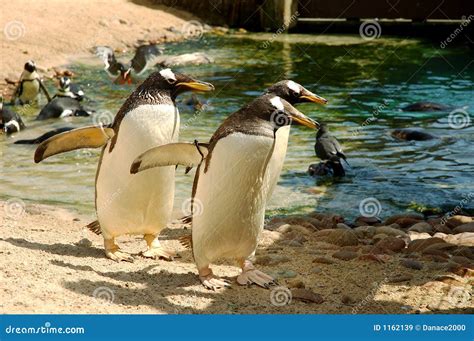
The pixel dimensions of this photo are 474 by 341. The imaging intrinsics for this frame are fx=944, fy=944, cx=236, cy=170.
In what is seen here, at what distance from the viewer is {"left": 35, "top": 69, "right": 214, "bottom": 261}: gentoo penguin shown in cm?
511

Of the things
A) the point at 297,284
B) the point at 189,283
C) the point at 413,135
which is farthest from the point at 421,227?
the point at 413,135

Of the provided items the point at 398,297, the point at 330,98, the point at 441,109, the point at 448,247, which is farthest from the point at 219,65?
the point at 398,297

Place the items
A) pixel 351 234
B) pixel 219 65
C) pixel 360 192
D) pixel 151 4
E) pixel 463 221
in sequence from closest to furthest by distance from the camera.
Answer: pixel 351 234 → pixel 463 221 → pixel 360 192 → pixel 219 65 → pixel 151 4

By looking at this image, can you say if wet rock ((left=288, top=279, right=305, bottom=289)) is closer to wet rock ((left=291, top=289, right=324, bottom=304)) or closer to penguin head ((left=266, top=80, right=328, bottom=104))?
wet rock ((left=291, top=289, right=324, bottom=304))

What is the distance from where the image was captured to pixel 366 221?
23.3 ft

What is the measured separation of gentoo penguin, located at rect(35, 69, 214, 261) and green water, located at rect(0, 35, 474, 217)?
1.85 meters

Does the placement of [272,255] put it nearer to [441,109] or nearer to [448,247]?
[448,247]

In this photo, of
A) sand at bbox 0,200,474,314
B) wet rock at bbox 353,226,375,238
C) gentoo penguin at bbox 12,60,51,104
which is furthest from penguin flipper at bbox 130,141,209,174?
gentoo penguin at bbox 12,60,51,104

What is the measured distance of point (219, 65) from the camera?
15172 millimetres

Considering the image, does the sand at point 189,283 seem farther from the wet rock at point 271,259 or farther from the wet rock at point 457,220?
the wet rock at point 457,220

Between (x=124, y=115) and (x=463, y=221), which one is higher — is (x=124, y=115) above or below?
above

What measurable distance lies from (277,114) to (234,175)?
0.37 meters

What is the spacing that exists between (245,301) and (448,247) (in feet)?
5.89

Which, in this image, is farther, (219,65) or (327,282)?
(219,65)
